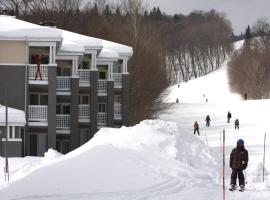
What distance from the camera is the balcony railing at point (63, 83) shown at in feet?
131

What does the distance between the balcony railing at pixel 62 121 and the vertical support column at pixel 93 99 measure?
2.78 metres

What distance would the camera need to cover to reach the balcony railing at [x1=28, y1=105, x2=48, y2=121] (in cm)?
3606

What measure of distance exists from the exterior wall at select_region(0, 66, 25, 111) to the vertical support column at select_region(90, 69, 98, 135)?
752 centimetres

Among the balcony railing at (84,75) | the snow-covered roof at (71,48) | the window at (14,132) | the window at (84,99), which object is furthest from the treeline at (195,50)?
the window at (14,132)

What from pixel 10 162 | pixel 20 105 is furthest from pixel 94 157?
pixel 20 105

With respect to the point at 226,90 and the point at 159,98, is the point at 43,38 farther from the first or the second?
the point at 226,90

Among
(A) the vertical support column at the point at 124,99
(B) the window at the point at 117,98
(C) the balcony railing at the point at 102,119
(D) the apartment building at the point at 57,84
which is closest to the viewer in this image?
(D) the apartment building at the point at 57,84

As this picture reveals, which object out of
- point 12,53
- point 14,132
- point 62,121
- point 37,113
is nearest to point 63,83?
point 62,121

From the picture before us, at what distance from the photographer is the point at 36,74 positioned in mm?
36188

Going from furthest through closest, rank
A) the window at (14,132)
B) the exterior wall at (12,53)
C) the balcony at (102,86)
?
1. the balcony at (102,86)
2. the exterior wall at (12,53)
3. the window at (14,132)

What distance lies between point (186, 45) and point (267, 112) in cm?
9823

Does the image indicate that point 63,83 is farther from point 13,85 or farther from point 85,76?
point 13,85

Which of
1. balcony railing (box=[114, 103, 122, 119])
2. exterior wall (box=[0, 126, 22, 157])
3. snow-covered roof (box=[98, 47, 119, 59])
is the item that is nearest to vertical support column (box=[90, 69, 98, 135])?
snow-covered roof (box=[98, 47, 119, 59])

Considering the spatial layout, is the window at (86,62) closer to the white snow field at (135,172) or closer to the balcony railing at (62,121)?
the balcony railing at (62,121)
